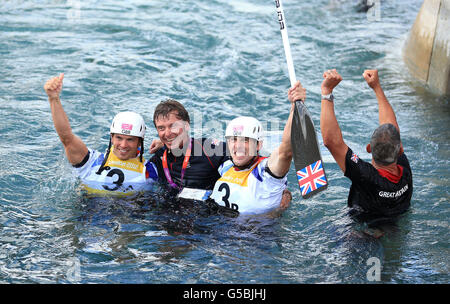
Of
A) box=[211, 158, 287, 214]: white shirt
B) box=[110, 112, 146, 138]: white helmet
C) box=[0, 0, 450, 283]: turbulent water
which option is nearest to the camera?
box=[0, 0, 450, 283]: turbulent water

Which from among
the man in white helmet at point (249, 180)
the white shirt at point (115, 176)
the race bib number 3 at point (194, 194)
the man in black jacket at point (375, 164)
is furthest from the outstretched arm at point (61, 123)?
the man in black jacket at point (375, 164)

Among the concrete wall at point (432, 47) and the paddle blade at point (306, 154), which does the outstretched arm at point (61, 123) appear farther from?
the concrete wall at point (432, 47)

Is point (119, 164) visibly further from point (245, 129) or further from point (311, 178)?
point (311, 178)

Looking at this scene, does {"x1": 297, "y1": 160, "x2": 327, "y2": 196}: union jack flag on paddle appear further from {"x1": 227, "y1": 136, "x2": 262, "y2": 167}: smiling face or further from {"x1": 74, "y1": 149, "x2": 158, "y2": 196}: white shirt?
{"x1": 74, "y1": 149, "x2": 158, "y2": 196}: white shirt

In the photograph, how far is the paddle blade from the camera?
6113 mm

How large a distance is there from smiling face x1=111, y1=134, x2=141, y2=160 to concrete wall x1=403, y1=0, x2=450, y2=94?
6.84m

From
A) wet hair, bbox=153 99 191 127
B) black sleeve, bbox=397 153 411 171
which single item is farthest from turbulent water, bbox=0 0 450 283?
wet hair, bbox=153 99 191 127

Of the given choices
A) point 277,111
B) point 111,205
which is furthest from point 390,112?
point 277,111

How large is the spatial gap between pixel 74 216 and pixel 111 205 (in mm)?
466

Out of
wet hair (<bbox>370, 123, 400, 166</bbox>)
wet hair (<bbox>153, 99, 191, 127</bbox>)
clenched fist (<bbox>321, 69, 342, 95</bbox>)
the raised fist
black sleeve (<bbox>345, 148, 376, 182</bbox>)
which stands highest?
clenched fist (<bbox>321, 69, 342, 95</bbox>)

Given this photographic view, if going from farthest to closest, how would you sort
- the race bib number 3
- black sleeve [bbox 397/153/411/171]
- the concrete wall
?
the concrete wall, the race bib number 3, black sleeve [bbox 397/153/411/171]
